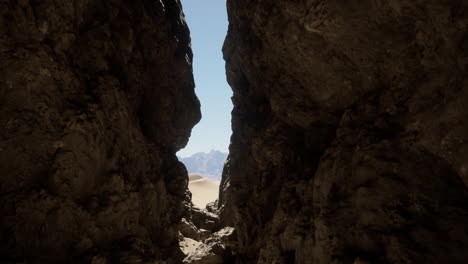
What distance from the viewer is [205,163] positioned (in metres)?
181

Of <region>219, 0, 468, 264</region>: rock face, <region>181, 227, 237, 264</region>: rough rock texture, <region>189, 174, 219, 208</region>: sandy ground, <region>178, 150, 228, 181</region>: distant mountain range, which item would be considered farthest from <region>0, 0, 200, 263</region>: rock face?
<region>178, 150, 228, 181</region>: distant mountain range

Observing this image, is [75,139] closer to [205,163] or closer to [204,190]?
[204,190]

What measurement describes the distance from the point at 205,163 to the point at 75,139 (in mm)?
175893

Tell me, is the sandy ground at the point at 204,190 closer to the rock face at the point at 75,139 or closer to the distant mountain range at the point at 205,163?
the rock face at the point at 75,139

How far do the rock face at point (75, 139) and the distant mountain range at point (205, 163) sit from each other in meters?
138

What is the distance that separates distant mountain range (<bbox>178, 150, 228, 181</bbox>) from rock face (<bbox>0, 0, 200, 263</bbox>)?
138 metres

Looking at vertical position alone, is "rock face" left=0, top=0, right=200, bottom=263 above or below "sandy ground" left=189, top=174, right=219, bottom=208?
below

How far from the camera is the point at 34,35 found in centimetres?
647

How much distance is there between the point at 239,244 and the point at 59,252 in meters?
5.90

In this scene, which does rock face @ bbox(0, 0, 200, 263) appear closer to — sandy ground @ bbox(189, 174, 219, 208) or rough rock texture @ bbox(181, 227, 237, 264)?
rough rock texture @ bbox(181, 227, 237, 264)

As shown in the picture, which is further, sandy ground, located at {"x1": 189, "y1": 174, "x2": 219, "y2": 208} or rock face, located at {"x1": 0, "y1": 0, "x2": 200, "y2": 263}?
sandy ground, located at {"x1": 189, "y1": 174, "x2": 219, "y2": 208}

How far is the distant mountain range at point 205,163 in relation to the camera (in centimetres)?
15850

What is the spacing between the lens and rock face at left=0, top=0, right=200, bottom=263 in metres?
6.11

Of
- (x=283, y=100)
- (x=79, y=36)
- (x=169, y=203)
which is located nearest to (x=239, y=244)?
(x=169, y=203)
